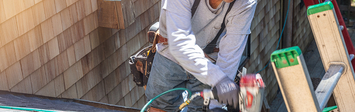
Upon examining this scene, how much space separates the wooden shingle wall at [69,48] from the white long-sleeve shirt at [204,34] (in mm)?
771

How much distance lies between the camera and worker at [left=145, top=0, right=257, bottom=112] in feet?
5.55

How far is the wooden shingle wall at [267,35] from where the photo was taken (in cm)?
499

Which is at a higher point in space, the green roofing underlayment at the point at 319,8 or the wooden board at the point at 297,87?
the green roofing underlayment at the point at 319,8

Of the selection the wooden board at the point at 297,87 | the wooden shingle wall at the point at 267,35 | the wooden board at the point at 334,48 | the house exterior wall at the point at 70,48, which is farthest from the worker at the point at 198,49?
the wooden shingle wall at the point at 267,35

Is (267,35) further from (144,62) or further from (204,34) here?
(204,34)

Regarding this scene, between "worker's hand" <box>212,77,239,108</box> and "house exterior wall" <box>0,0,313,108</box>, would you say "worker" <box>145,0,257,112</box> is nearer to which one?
"worker's hand" <box>212,77,239,108</box>

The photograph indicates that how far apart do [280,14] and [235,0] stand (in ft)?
14.9

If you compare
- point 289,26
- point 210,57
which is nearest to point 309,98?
point 210,57

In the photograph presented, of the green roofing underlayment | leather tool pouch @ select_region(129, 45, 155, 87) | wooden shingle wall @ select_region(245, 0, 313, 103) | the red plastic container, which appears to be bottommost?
wooden shingle wall @ select_region(245, 0, 313, 103)

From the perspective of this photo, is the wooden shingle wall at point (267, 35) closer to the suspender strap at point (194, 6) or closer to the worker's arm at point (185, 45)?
the suspender strap at point (194, 6)

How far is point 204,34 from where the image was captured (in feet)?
6.58

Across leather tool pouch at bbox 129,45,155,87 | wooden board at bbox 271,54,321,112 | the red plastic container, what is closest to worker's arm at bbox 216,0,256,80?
the red plastic container

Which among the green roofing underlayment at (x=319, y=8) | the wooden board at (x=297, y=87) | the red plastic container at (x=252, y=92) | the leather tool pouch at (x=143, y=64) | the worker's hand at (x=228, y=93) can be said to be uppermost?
the green roofing underlayment at (x=319, y=8)

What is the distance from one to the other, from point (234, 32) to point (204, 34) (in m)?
0.20
